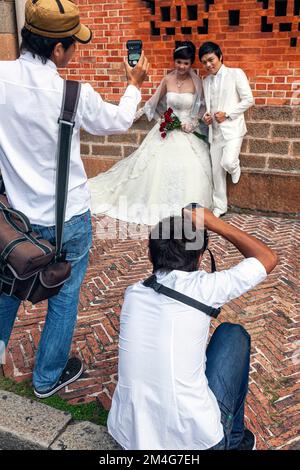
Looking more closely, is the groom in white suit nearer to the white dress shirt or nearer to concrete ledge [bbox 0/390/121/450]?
the white dress shirt

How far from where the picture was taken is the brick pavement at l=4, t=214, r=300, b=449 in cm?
294

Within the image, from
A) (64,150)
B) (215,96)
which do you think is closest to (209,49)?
(215,96)

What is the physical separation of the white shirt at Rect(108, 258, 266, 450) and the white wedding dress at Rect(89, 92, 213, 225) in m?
4.23

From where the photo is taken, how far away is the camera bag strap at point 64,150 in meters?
2.25

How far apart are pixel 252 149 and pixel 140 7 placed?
8.31 feet

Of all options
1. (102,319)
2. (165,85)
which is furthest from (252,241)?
(165,85)

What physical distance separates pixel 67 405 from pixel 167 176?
4110 mm

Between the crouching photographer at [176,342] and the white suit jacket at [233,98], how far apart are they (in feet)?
13.6

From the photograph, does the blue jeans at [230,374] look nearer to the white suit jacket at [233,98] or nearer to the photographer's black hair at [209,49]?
the white suit jacket at [233,98]

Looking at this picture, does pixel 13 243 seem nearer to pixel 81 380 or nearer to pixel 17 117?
pixel 17 117

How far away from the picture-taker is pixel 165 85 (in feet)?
21.6

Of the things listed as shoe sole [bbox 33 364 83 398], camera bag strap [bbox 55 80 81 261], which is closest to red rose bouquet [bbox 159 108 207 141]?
shoe sole [bbox 33 364 83 398]

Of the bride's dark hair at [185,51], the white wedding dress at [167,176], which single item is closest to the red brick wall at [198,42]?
the bride's dark hair at [185,51]

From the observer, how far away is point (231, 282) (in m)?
2.07
